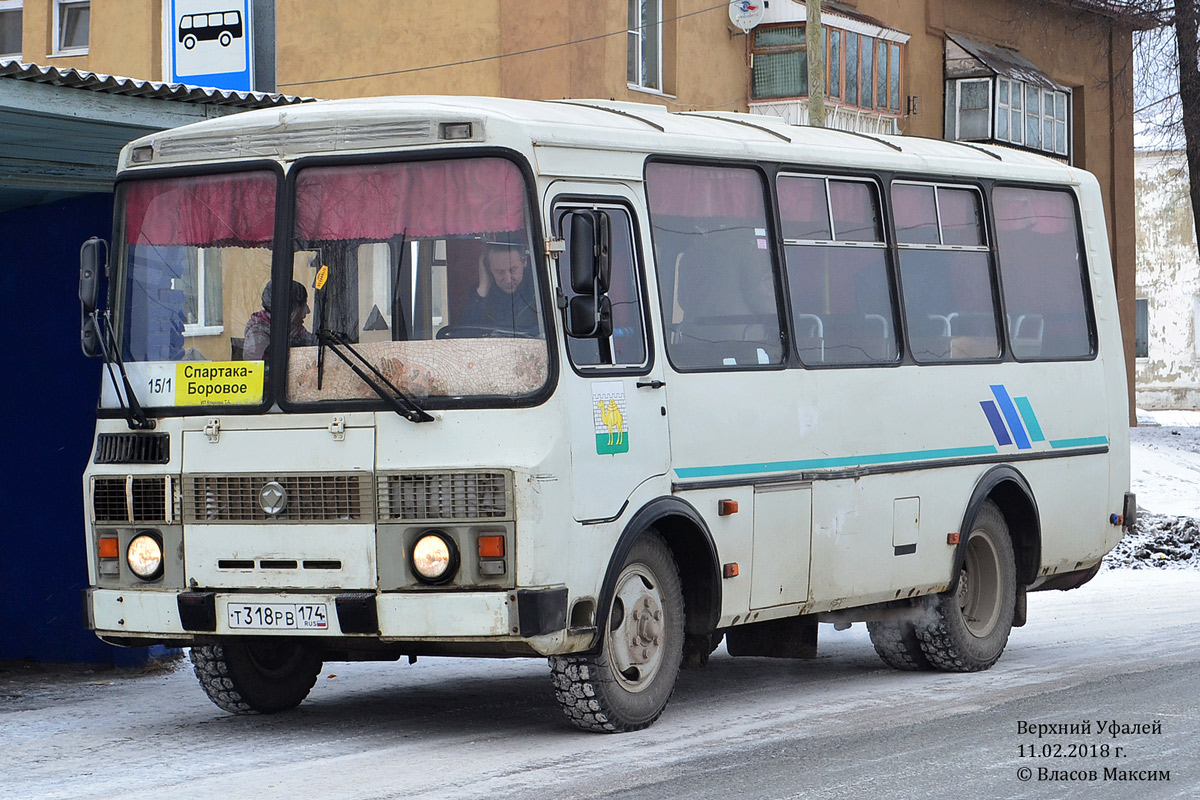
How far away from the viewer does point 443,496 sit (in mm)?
7910

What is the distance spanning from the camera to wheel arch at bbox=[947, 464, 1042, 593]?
10891 millimetres

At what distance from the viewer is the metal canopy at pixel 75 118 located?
31.3 ft

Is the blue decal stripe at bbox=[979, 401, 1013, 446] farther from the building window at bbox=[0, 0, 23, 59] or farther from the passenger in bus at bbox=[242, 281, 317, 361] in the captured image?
the building window at bbox=[0, 0, 23, 59]

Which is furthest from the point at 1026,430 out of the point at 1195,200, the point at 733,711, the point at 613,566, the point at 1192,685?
the point at 1195,200

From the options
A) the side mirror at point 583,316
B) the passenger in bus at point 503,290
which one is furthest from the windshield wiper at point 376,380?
the side mirror at point 583,316

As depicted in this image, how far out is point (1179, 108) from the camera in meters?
31.8

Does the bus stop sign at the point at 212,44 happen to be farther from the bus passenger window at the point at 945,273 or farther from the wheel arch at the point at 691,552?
the wheel arch at the point at 691,552

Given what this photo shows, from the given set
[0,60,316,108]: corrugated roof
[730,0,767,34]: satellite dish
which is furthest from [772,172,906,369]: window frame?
[730,0,767,34]: satellite dish

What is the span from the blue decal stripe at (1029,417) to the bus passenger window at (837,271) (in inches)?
51.9

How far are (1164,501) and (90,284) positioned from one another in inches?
744

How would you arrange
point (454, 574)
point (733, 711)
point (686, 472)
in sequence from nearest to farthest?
point (454, 574) → point (686, 472) → point (733, 711)

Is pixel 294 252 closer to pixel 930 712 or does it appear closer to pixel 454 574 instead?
pixel 454 574

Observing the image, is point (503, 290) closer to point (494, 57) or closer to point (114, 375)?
point (114, 375)

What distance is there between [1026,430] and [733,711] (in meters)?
3.10
